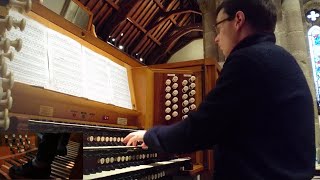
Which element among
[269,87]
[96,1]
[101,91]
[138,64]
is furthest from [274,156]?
[96,1]

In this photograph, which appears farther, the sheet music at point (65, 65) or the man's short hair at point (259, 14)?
the sheet music at point (65, 65)

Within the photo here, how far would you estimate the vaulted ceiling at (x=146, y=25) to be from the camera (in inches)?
425

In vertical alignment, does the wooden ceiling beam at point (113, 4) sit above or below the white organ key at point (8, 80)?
above

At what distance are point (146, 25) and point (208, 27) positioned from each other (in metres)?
6.64

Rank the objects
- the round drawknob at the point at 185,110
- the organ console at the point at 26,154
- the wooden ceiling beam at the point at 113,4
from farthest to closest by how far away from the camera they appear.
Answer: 1. the wooden ceiling beam at the point at 113,4
2. the round drawknob at the point at 185,110
3. the organ console at the point at 26,154

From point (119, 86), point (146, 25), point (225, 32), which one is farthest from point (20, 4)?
point (146, 25)

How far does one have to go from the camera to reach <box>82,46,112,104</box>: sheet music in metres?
2.12

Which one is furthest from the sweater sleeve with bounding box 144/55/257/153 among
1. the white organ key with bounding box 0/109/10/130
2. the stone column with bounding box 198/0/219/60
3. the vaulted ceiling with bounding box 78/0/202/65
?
the vaulted ceiling with bounding box 78/0/202/65

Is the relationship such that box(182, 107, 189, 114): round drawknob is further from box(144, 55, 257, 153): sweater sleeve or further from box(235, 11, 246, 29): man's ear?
box(144, 55, 257, 153): sweater sleeve

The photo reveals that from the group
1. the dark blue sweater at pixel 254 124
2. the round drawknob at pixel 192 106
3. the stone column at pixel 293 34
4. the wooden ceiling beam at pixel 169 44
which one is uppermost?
the wooden ceiling beam at pixel 169 44

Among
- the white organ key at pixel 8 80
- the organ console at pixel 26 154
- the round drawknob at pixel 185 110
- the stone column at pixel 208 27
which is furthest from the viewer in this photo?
the stone column at pixel 208 27

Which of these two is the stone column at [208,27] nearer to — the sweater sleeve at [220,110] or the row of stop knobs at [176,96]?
the row of stop knobs at [176,96]

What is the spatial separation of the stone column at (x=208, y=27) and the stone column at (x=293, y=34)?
1428mm

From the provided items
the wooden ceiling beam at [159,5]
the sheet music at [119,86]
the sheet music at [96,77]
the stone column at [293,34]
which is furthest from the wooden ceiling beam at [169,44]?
the sheet music at [96,77]
